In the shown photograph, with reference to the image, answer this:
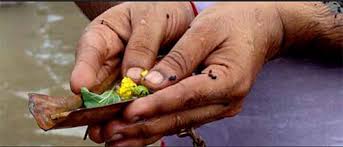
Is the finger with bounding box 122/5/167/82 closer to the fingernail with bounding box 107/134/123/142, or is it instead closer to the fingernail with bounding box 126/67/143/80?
the fingernail with bounding box 126/67/143/80

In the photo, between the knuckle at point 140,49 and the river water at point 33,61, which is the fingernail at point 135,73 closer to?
the knuckle at point 140,49

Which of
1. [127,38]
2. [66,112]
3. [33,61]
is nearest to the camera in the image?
[66,112]

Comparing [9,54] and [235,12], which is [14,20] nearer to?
[9,54]

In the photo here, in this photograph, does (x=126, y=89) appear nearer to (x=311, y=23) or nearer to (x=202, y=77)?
(x=202, y=77)

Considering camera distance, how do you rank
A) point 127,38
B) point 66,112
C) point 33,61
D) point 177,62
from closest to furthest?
point 66,112 < point 177,62 < point 127,38 < point 33,61

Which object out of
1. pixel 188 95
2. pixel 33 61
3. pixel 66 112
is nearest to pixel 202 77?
pixel 188 95

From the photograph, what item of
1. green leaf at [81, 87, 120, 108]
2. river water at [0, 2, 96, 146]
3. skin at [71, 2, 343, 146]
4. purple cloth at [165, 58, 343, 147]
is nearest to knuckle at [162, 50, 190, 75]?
skin at [71, 2, 343, 146]
